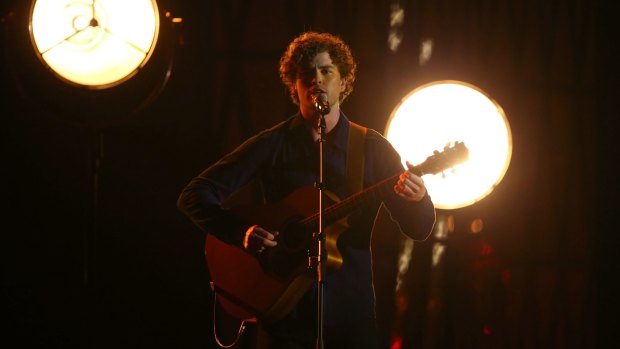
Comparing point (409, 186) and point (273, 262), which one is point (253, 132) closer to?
point (273, 262)

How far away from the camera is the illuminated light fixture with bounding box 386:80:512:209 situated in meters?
3.39

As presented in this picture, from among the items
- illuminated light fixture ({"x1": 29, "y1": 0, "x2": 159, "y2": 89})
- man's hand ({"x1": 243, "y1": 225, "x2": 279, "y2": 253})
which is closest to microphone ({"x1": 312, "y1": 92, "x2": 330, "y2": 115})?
man's hand ({"x1": 243, "y1": 225, "x2": 279, "y2": 253})

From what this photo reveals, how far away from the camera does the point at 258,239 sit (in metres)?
2.79

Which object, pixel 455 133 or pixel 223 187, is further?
pixel 455 133

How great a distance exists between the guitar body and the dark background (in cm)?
65

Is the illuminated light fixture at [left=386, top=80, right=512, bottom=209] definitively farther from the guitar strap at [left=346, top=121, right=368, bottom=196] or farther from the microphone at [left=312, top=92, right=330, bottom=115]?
the microphone at [left=312, top=92, right=330, bottom=115]

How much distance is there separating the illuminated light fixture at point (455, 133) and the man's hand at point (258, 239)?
0.93m

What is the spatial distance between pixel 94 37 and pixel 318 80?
3.73ft

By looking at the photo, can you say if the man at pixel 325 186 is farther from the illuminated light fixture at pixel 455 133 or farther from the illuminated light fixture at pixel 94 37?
the illuminated light fixture at pixel 94 37

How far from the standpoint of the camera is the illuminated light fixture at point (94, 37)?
10.3 ft

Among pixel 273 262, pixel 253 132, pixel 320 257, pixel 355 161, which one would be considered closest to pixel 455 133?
pixel 355 161

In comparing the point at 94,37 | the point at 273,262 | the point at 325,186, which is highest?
the point at 94,37

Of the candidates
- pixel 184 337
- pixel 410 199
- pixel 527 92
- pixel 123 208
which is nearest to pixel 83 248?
pixel 123 208

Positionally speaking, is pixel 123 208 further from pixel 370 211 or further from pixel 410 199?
pixel 410 199
